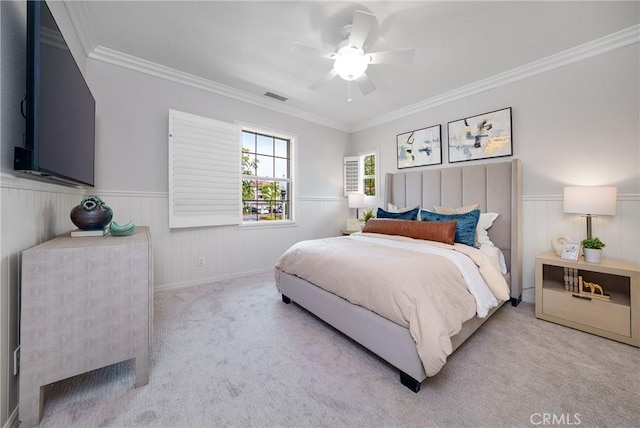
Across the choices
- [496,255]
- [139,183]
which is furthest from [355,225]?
[139,183]

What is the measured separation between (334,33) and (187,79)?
6.35 ft

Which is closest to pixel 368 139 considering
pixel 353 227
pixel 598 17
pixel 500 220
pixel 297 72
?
pixel 353 227

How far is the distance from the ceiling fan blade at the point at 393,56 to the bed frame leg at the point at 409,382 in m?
2.33

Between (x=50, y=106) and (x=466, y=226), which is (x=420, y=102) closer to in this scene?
(x=466, y=226)

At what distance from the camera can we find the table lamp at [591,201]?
1.99m

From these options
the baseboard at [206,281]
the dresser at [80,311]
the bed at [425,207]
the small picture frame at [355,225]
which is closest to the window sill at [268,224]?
the baseboard at [206,281]

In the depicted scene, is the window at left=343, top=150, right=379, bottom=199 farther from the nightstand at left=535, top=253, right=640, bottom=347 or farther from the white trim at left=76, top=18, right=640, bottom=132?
the nightstand at left=535, top=253, right=640, bottom=347

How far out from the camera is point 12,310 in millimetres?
1141

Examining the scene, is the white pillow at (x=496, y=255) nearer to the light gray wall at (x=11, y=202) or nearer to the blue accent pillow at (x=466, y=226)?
the blue accent pillow at (x=466, y=226)

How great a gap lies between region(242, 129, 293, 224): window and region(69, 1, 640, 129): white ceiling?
947mm

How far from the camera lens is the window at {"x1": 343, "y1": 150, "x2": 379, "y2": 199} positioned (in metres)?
4.42

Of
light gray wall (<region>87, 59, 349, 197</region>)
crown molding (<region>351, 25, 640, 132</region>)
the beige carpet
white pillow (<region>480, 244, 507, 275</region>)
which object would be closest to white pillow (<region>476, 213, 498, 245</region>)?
white pillow (<region>480, 244, 507, 275</region>)

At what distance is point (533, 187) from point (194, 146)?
3.99 metres

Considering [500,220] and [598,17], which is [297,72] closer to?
[598,17]
